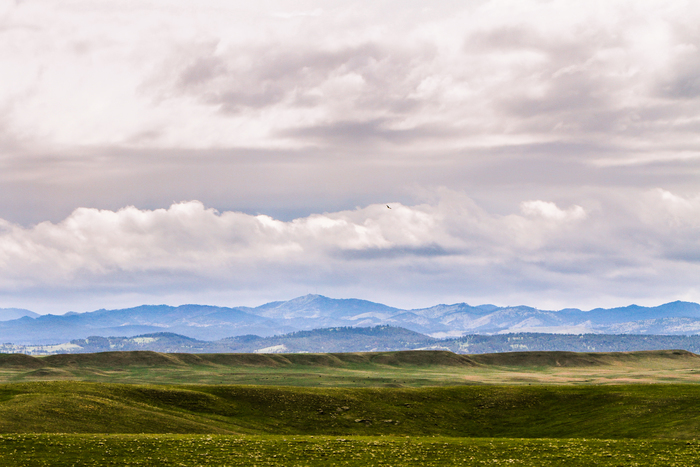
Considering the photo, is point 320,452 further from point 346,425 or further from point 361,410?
point 361,410

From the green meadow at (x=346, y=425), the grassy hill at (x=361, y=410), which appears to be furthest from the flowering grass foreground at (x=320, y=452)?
the grassy hill at (x=361, y=410)

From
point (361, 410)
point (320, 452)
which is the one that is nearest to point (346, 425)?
point (361, 410)

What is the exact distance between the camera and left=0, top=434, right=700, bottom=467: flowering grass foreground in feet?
165

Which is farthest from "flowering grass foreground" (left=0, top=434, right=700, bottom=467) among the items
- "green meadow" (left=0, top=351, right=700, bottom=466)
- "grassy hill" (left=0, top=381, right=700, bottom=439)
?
"grassy hill" (left=0, top=381, right=700, bottom=439)

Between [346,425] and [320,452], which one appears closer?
[320,452]

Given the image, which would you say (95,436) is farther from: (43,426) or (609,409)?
(609,409)

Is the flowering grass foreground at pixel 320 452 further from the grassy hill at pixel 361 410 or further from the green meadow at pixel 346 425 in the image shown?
the grassy hill at pixel 361 410

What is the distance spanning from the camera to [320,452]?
54312 mm

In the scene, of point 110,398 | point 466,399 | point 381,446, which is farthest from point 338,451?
point 466,399

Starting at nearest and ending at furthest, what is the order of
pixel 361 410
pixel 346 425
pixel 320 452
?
pixel 320 452, pixel 346 425, pixel 361 410

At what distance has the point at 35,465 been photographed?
47594 millimetres

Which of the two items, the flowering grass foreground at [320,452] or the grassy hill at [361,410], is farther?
the grassy hill at [361,410]

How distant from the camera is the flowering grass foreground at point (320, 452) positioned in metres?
50.2

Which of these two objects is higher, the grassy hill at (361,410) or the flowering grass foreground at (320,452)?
the flowering grass foreground at (320,452)
